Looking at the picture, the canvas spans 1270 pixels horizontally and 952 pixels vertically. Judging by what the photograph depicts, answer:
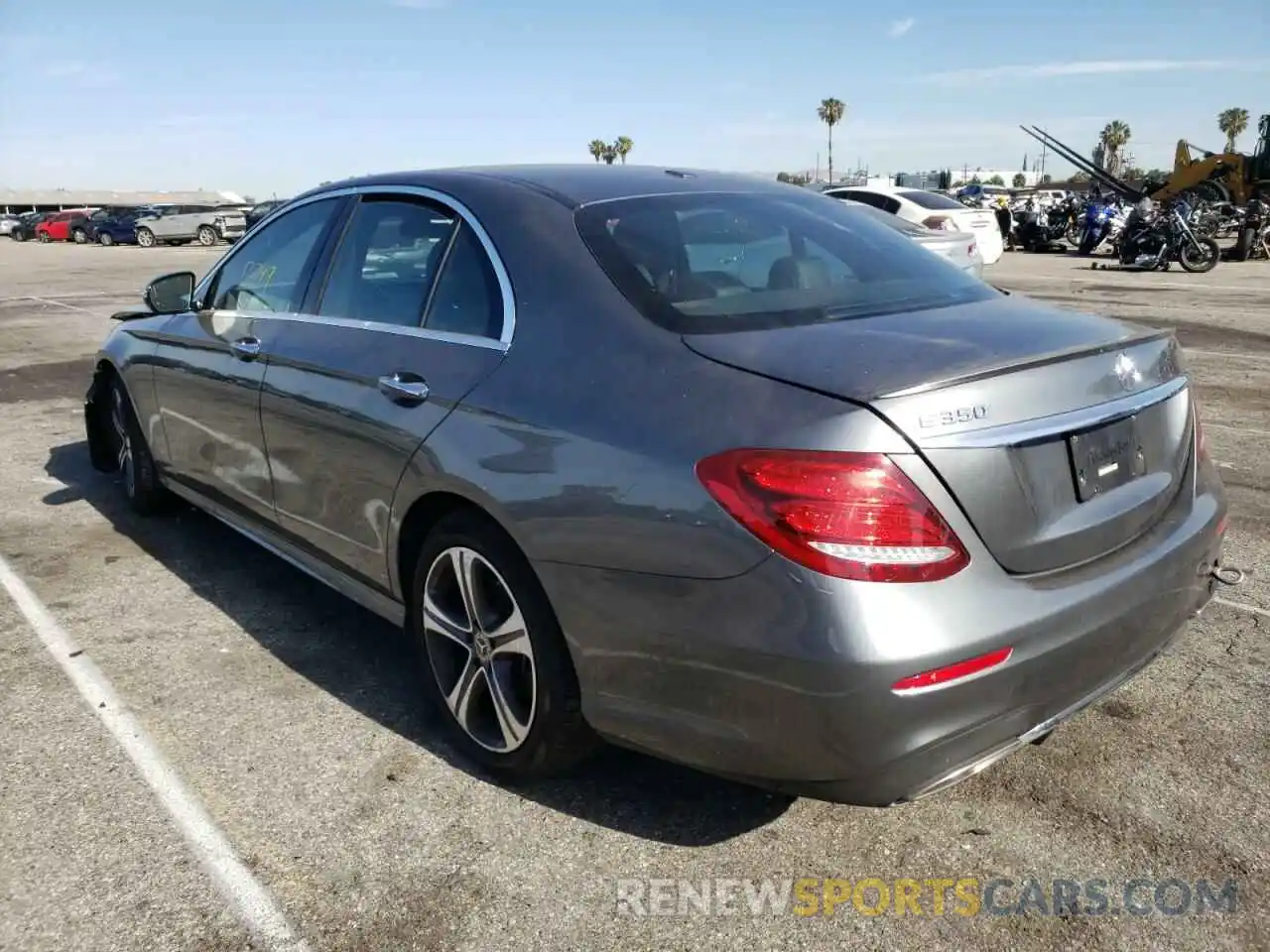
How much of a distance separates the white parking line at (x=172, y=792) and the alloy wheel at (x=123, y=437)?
1192 millimetres

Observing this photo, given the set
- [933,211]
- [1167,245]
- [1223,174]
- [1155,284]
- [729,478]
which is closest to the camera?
[729,478]

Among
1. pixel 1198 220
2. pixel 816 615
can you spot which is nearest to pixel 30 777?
pixel 816 615

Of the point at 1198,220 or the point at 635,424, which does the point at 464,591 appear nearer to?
the point at 635,424

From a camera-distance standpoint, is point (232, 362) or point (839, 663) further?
point (232, 362)

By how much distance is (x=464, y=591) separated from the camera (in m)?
2.92

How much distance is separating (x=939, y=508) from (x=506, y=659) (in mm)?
1254

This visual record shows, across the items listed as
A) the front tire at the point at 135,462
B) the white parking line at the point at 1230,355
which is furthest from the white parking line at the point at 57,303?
the white parking line at the point at 1230,355

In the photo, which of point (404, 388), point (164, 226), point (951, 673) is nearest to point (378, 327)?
point (404, 388)

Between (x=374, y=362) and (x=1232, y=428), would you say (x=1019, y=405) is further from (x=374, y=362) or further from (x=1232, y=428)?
(x=1232, y=428)

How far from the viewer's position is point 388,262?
11.3 feet

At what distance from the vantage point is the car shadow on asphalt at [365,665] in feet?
9.20

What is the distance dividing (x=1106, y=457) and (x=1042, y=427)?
0.28 metres

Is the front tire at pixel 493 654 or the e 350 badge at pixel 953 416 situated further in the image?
the front tire at pixel 493 654

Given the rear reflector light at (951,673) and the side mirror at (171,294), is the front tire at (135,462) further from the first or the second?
the rear reflector light at (951,673)
